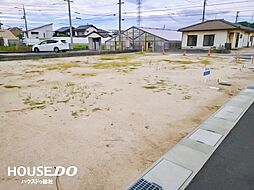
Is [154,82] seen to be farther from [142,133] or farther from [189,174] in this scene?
[189,174]

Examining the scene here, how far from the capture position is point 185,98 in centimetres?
508

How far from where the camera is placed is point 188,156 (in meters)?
2.53

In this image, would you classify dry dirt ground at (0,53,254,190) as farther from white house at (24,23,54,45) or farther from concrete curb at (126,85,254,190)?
white house at (24,23,54,45)

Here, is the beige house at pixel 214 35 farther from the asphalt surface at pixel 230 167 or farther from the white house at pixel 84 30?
the white house at pixel 84 30

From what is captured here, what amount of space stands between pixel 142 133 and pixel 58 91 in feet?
11.2

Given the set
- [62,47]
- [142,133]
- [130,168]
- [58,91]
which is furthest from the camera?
[62,47]

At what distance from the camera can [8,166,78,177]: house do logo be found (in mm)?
2176

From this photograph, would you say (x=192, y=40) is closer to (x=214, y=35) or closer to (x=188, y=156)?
(x=214, y=35)

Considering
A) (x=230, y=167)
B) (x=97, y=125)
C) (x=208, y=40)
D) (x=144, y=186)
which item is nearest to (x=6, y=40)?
(x=208, y=40)

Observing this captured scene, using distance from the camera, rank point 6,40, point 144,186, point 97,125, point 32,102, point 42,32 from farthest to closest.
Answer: point 42,32 < point 6,40 < point 32,102 < point 97,125 < point 144,186

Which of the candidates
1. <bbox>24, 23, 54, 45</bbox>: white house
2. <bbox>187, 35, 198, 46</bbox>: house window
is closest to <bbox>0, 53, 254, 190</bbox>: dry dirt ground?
<bbox>187, 35, 198, 46</bbox>: house window

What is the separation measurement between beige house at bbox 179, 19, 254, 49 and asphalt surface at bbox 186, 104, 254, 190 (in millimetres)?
22094

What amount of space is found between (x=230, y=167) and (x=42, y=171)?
7.16 ft

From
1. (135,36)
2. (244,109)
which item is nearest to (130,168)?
(244,109)
